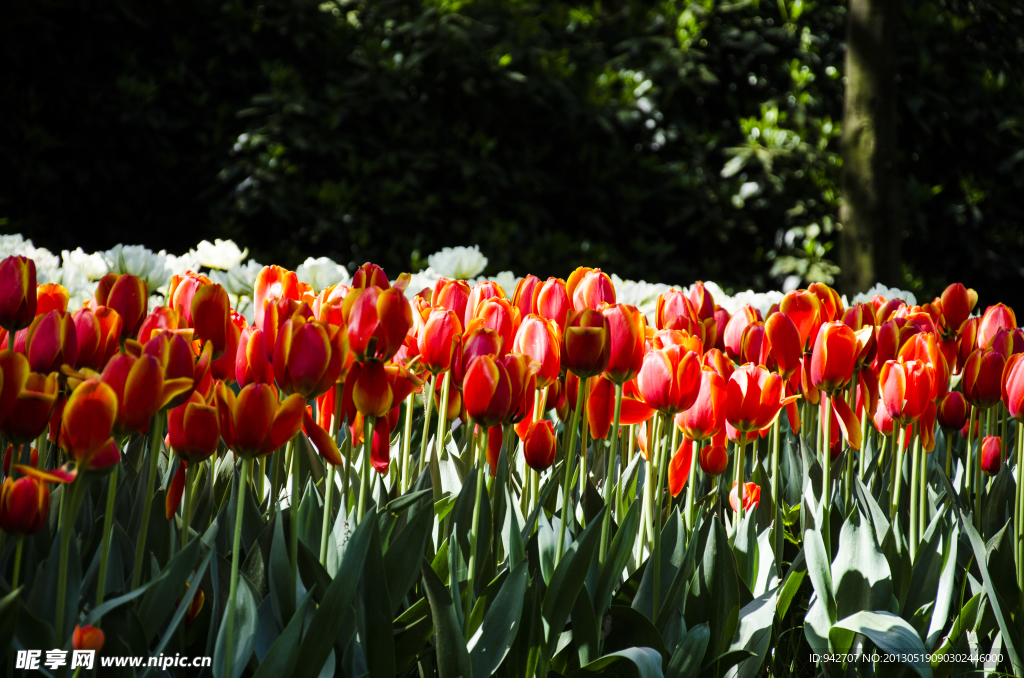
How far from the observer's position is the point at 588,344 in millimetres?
1121

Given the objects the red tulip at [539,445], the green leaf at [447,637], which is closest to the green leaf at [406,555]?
the green leaf at [447,637]

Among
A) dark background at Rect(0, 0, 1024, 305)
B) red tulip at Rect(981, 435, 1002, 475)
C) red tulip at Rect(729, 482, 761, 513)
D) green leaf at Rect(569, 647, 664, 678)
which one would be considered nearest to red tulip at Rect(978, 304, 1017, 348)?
red tulip at Rect(981, 435, 1002, 475)

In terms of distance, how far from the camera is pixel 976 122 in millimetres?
6098

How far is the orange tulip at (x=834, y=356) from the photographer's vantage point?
1.38 metres

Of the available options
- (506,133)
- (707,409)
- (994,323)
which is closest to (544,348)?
(707,409)

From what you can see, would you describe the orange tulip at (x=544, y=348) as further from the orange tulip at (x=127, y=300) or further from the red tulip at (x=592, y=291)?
the orange tulip at (x=127, y=300)

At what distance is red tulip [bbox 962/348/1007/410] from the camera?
4.57 feet

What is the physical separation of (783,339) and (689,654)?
0.62 m

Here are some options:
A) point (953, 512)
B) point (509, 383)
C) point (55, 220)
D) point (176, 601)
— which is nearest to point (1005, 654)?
point (953, 512)

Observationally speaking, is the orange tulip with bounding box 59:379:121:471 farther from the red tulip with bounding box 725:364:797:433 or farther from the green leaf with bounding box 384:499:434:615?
the red tulip with bounding box 725:364:797:433

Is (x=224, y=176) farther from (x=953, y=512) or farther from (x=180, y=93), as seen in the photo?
(x=953, y=512)

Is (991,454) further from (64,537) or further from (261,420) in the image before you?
(64,537)

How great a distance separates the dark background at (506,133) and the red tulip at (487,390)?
433cm

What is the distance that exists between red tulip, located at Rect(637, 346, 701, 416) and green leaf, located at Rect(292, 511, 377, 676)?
45 centimetres
